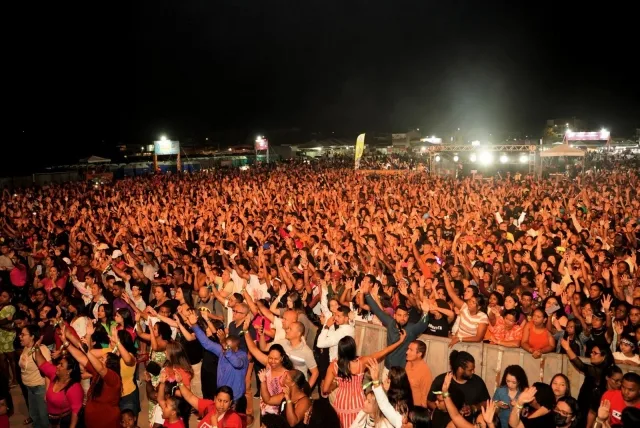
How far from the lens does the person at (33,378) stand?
425 centimetres

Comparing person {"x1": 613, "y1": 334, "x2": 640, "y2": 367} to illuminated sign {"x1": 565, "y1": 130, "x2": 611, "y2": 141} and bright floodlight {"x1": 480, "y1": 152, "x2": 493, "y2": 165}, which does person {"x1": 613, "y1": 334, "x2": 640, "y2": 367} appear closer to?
bright floodlight {"x1": 480, "y1": 152, "x2": 493, "y2": 165}

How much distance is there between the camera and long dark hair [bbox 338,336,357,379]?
3.44m

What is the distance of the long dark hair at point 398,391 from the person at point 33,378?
9.45 feet

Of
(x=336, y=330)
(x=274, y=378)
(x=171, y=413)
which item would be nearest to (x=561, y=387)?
(x=336, y=330)

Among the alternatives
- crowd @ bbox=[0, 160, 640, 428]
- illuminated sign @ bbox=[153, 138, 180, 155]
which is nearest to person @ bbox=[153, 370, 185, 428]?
crowd @ bbox=[0, 160, 640, 428]

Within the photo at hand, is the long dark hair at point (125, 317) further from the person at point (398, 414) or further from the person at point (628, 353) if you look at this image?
the person at point (628, 353)

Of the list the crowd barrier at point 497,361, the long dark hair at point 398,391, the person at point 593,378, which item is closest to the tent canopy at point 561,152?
the crowd barrier at point 497,361

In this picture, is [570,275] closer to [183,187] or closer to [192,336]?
[192,336]

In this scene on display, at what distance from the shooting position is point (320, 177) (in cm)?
1983

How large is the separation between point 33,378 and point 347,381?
9.15 feet

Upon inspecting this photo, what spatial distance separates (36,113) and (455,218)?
181 feet

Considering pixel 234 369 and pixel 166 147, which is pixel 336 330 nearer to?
pixel 234 369

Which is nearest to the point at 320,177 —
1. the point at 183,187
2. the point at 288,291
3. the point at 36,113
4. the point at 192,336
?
the point at 183,187

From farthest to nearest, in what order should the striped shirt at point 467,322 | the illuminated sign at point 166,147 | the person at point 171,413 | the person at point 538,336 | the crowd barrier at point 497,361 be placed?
the illuminated sign at point 166,147, the striped shirt at point 467,322, the person at point 538,336, the crowd barrier at point 497,361, the person at point 171,413
